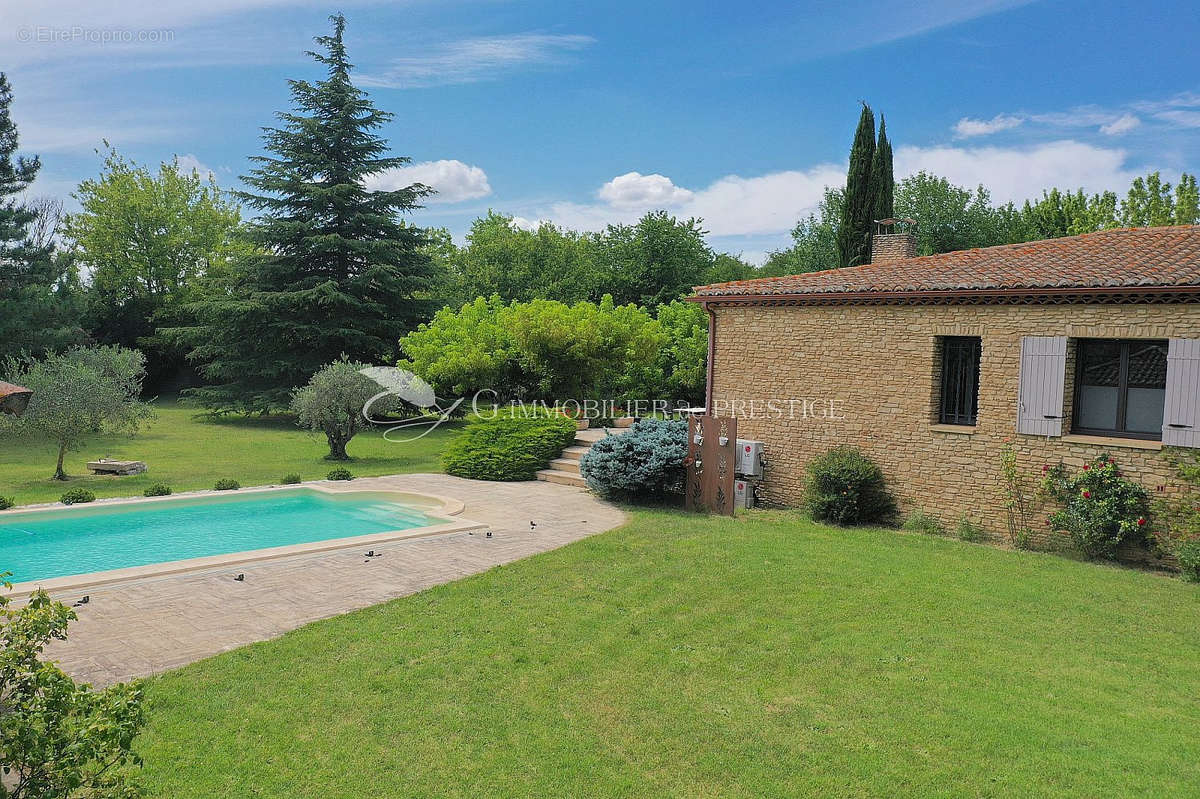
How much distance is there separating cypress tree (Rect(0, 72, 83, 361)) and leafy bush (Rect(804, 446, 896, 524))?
2397 centimetres

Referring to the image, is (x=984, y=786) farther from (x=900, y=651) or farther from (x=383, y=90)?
(x=383, y=90)

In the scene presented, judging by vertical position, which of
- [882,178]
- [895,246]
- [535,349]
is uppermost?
[882,178]

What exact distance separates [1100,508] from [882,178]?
21772 mm

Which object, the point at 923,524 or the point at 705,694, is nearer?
the point at 705,694

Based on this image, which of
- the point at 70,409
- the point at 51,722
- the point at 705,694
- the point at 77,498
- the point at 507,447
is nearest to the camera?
the point at 51,722

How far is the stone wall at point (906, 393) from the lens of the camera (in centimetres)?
1084

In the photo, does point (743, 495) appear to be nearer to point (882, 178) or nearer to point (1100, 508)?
point (1100, 508)

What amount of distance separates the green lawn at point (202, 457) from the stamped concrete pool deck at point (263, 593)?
6.18 metres

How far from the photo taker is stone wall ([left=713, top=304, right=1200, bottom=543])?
1084 centimetres

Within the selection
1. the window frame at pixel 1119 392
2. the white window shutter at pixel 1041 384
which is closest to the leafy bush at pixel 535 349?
the white window shutter at pixel 1041 384

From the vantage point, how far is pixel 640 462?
13.7 metres

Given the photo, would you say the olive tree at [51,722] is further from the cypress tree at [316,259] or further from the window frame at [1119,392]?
the cypress tree at [316,259]

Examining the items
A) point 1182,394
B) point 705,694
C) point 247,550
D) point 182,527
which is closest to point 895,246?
point 1182,394

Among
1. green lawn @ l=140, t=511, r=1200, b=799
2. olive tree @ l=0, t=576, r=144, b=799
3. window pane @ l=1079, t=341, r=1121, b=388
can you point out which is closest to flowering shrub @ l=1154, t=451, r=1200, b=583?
green lawn @ l=140, t=511, r=1200, b=799
